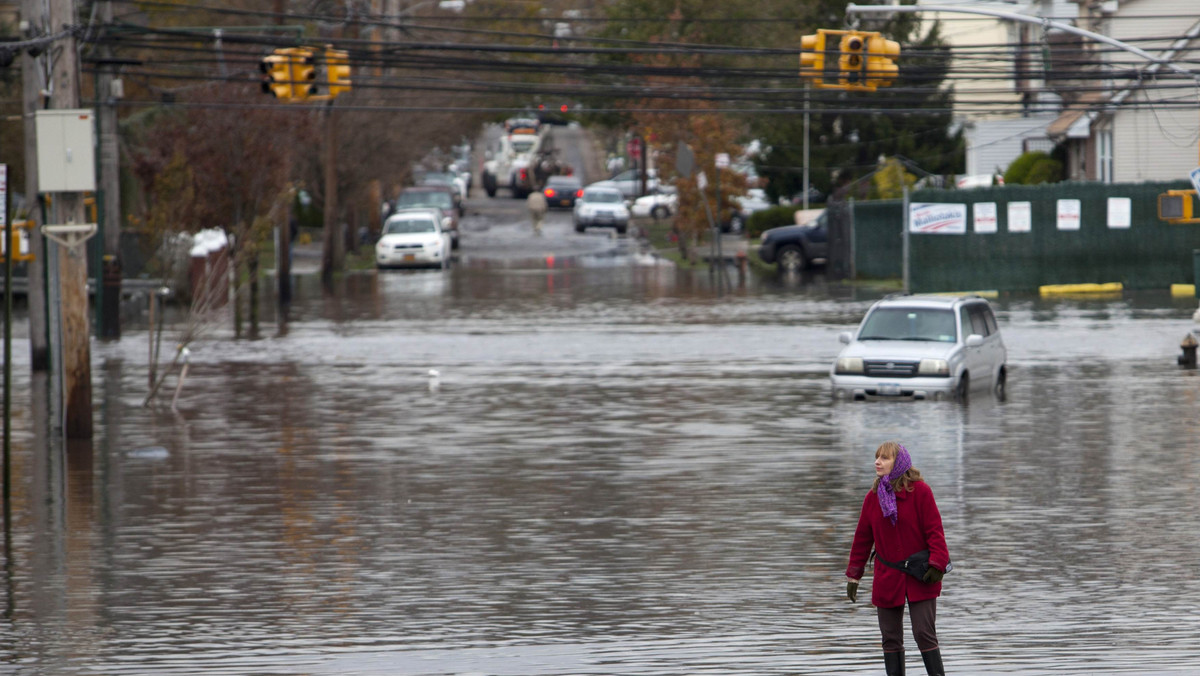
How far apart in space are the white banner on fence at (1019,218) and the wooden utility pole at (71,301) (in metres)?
29.1

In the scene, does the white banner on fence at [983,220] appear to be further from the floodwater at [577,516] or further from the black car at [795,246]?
the floodwater at [577,516]

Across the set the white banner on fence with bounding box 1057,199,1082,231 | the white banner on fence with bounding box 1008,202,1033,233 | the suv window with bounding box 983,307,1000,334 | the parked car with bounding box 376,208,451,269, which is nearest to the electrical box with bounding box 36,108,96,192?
the suv window with bounding box 983,307,1000,334

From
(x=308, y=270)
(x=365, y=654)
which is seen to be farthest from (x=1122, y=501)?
(x=308, y=270)

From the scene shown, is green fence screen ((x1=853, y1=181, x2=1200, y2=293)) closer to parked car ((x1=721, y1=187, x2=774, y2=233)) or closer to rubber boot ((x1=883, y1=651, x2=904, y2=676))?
parked car ((x1=721, y1=187, x2=774, y2=233))

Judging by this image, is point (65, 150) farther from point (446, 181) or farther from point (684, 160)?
point (446, 181)

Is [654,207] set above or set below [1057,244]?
above

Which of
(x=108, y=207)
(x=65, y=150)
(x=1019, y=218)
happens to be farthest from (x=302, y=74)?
(x=1019, y=218)

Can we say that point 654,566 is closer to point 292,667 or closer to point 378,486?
point 292,667

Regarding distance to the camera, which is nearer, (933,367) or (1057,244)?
(933,367)

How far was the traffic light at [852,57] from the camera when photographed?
29703 mm

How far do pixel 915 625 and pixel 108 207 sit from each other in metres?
26.8

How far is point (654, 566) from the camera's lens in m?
11.9

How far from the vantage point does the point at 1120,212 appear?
4356 centimetres

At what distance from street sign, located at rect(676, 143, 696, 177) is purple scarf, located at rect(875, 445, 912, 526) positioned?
45.1 metres
